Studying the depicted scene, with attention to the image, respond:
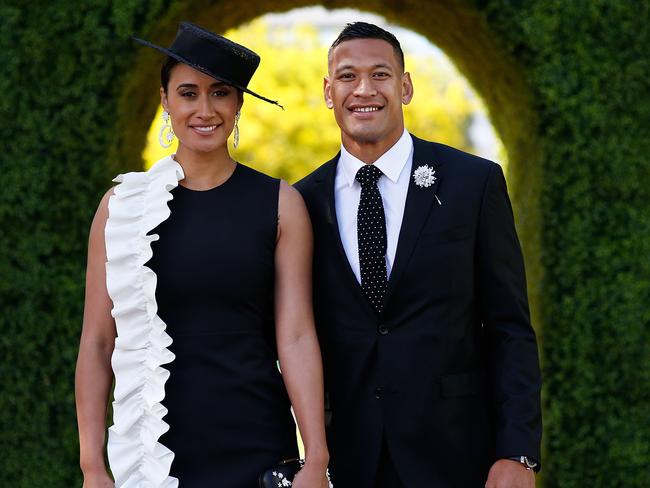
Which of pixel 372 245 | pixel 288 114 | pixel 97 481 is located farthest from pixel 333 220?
pixel 288 114

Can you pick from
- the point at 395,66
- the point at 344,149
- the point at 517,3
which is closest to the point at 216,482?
the point at 344,149

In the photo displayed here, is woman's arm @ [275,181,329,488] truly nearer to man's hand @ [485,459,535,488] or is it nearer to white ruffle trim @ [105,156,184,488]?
white ruffle trim @ [105,156,184,488]

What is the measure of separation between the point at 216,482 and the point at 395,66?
4.94 feet

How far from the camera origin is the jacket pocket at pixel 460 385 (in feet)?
10.8

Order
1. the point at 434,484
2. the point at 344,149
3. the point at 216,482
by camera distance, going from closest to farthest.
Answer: the point at 216,482
the point at 434,484
the point at 344,149

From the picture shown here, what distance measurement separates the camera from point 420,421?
3299 mm

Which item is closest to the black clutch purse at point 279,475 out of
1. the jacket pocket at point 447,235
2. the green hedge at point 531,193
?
the jacket pocket at point 447,235

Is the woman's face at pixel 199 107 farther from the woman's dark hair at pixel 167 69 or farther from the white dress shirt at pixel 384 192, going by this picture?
the white dress shirt at pixel 384 192

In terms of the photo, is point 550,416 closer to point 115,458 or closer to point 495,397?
point 495,397

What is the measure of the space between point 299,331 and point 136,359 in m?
0.48

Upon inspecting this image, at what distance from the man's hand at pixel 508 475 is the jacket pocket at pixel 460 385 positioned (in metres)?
0.24

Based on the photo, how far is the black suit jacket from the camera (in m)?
3.29

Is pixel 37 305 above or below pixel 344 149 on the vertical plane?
below

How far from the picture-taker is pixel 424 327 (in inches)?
130
